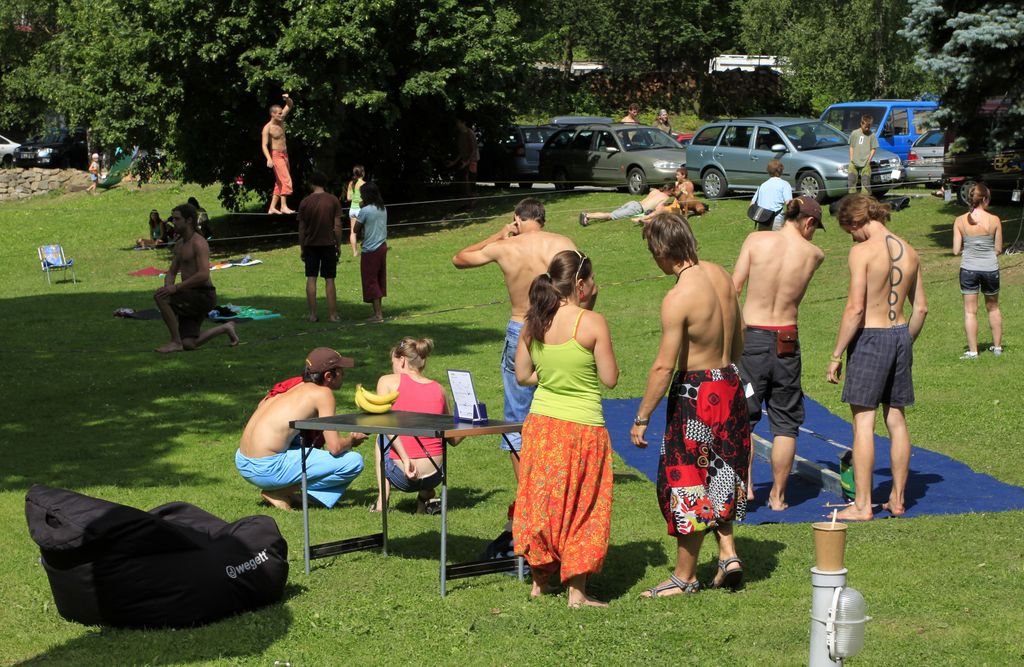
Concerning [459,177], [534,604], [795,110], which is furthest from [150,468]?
[795,110]

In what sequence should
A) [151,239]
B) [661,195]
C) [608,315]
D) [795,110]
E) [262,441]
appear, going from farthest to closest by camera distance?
[795,110], [151,239], [661,195], [608,315], [262,441]

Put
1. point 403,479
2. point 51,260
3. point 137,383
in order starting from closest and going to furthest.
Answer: point 403,479 → point 137,383 → point 51,260

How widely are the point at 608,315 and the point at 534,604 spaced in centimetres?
1044

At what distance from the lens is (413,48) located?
25.0 m

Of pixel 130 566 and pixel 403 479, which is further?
pixel 403 479

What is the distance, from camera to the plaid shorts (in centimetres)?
745

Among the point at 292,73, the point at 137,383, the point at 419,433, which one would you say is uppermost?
the point at 292,73

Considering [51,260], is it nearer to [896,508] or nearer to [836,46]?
[896,508]

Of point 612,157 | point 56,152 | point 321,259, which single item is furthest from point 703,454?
point 56,152

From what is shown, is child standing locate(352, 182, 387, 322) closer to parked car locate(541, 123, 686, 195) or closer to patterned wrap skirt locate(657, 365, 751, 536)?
patterned wrap skirt locate(657, 365, 751, 536)

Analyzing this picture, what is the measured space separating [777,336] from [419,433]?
2.83 metres

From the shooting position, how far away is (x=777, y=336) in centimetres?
781

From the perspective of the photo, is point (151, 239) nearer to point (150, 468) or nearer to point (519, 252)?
point (150, 468)

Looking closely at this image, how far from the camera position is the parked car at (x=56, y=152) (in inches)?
1784
